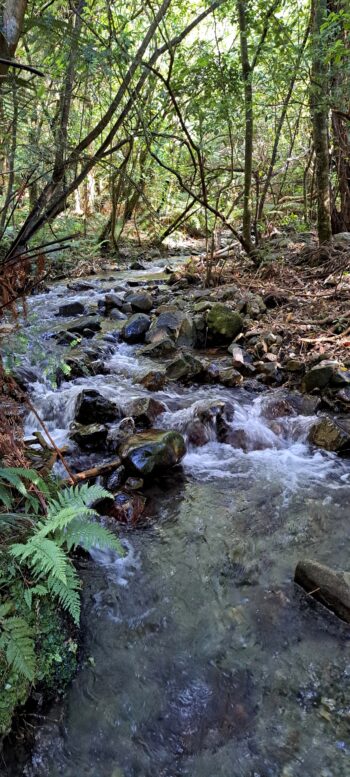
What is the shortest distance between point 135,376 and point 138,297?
3820 millimetres

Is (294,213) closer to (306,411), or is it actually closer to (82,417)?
(306,411)

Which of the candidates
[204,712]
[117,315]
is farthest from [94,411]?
[117,315]

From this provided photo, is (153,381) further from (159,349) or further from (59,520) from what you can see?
(59,520)

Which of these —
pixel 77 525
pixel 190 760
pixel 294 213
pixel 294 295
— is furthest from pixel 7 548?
pixel 294 213

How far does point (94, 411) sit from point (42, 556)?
3.15 meters

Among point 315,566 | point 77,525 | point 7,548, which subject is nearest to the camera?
point 7,548

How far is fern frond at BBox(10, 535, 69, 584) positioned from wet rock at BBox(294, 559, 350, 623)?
177 cm

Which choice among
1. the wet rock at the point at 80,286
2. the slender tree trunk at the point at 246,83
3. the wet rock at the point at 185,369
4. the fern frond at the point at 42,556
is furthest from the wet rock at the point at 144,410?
the wet rock at the point at 80,286

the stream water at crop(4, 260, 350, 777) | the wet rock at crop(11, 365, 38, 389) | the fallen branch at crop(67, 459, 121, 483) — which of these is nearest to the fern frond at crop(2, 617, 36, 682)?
the stream water at crop(4, 260, 350, 777)

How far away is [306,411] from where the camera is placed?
19.1 feet

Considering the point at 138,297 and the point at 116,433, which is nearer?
the point at 116,433

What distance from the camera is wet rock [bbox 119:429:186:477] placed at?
4480 millimetres

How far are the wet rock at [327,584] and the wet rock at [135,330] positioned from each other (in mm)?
6134

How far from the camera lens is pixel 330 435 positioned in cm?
514
